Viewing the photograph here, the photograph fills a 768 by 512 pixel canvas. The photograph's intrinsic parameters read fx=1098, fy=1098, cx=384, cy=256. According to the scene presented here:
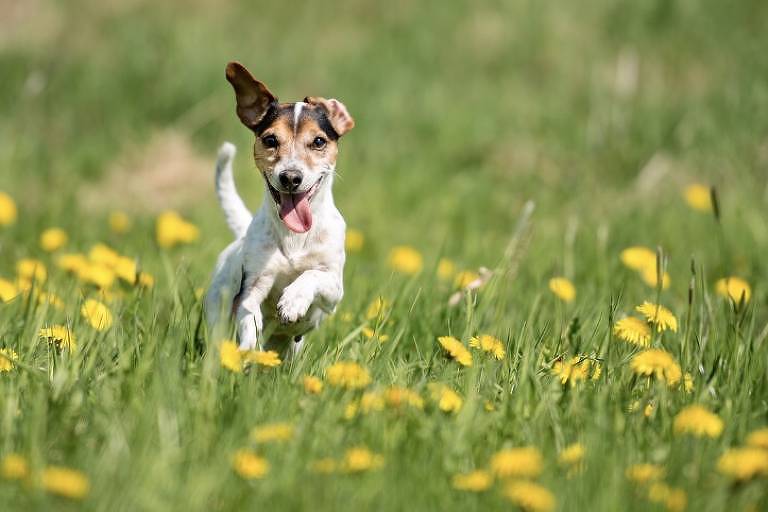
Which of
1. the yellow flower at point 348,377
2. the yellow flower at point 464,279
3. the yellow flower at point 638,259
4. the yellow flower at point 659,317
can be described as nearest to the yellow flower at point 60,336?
the yellow flower at point 348,377

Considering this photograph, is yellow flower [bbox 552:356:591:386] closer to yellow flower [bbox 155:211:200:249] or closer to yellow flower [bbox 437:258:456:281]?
yellow flower [bbox 437:258:456:281]

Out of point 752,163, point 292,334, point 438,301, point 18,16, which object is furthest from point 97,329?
point 18,16

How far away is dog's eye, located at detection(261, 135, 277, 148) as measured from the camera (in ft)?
13.6

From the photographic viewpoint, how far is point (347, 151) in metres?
8.62

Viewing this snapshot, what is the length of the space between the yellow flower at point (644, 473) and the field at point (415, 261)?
0.02 m

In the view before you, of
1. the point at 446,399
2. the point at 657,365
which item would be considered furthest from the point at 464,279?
the point at 446,399

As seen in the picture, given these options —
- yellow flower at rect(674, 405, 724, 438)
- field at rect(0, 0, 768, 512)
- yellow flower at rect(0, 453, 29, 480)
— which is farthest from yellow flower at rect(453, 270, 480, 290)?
yellow flower at rect(0, 453, 29, 480)

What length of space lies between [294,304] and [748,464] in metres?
1.75

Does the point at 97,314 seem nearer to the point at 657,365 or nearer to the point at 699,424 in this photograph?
the point at 657,365

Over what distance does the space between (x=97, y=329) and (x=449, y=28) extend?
7506 millimetres

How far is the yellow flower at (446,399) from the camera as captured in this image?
329cm

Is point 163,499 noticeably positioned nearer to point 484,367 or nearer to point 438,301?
point 484,367

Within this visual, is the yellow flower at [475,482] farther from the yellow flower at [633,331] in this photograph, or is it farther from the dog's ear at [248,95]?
the dog's ear at [248,95]

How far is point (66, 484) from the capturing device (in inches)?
96.0
